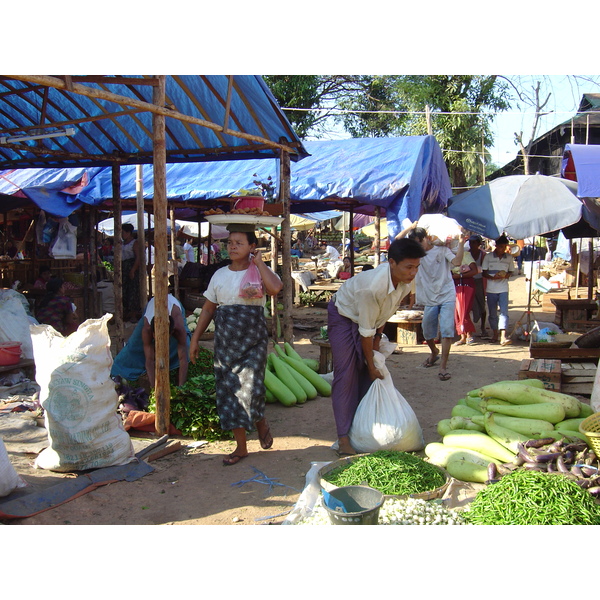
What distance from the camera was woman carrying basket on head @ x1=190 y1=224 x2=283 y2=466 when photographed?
4418 millimetres

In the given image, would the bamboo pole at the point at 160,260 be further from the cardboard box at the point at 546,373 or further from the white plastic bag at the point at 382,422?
the cardboard box at the point at 546,373

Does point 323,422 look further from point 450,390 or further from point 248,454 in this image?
point 450,390

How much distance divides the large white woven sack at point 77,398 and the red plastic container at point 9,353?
2.90m

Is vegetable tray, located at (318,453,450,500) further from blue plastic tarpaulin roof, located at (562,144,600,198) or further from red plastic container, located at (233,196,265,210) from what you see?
blue plastic tarpaulin roof, located at (562,144,600,198)

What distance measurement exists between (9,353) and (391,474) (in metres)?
5.03

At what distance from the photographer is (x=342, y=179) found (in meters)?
10.6

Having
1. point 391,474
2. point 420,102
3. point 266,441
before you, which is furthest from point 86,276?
point 420,102

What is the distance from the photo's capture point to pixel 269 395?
6199 millimetres

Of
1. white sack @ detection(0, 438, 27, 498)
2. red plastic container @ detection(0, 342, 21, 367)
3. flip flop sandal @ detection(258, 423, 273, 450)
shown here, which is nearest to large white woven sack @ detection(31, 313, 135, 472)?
white sack @ detection(0, 438, 27, 498)

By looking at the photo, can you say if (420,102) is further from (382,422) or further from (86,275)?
(382,422)

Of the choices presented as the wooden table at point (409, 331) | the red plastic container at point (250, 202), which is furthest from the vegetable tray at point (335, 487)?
the wooden table at point (409, 331)

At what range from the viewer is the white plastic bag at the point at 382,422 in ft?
14.5

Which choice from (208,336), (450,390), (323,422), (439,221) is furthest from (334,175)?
(323,422)
